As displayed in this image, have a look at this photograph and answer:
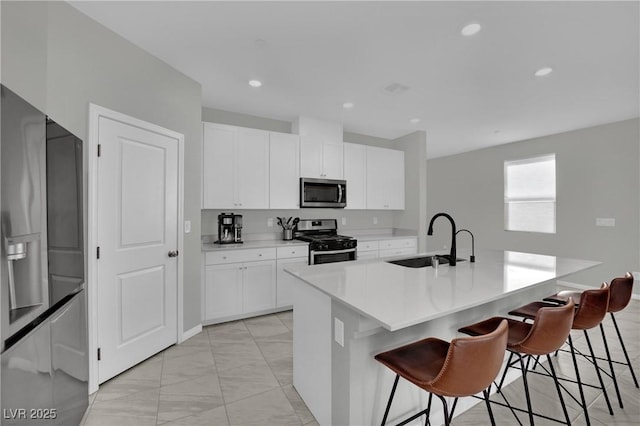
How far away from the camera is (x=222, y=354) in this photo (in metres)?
2.62

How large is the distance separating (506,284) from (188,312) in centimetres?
279

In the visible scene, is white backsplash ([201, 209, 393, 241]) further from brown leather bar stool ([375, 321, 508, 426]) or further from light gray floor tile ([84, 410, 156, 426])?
brown leather bar stool ([375, 321, 508, 426])

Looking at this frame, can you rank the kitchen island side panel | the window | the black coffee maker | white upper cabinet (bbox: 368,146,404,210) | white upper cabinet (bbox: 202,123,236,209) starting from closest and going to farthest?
1. the kitchen island side panel
2. white upper cabinet (bbox: 202,123,236,209)
3. the black coffee maker
4. white upper cabinet (bbox: 368,146,404,210)
5. the window

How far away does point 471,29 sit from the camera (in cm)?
212

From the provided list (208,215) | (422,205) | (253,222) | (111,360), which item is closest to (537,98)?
(422,205)

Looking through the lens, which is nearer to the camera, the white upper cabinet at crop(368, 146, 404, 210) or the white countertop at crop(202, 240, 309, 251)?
the white countertop at crop(202, 240, 309, 251)

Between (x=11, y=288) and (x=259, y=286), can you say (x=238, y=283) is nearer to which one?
(x=259, y=286)

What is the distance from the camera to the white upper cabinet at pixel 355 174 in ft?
14.6

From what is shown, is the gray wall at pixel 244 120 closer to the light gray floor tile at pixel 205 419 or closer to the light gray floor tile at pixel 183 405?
the light gray floor tile at pixel 183 405

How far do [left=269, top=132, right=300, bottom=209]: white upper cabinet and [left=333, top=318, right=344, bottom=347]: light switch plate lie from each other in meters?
2.49

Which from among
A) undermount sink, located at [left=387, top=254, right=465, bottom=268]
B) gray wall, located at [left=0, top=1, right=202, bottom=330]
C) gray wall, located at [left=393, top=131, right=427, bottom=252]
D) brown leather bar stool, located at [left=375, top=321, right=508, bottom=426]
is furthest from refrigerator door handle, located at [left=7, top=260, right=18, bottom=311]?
gray wall, located at [left=393, top=131, right=427, bottom=252]

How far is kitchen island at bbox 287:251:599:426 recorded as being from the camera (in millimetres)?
1366

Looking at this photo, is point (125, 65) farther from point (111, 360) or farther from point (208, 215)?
point (111, 360)

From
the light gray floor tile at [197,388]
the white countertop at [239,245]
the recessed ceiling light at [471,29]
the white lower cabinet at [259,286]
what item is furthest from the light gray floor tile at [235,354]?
the recessed ceiling light at [471,29]
